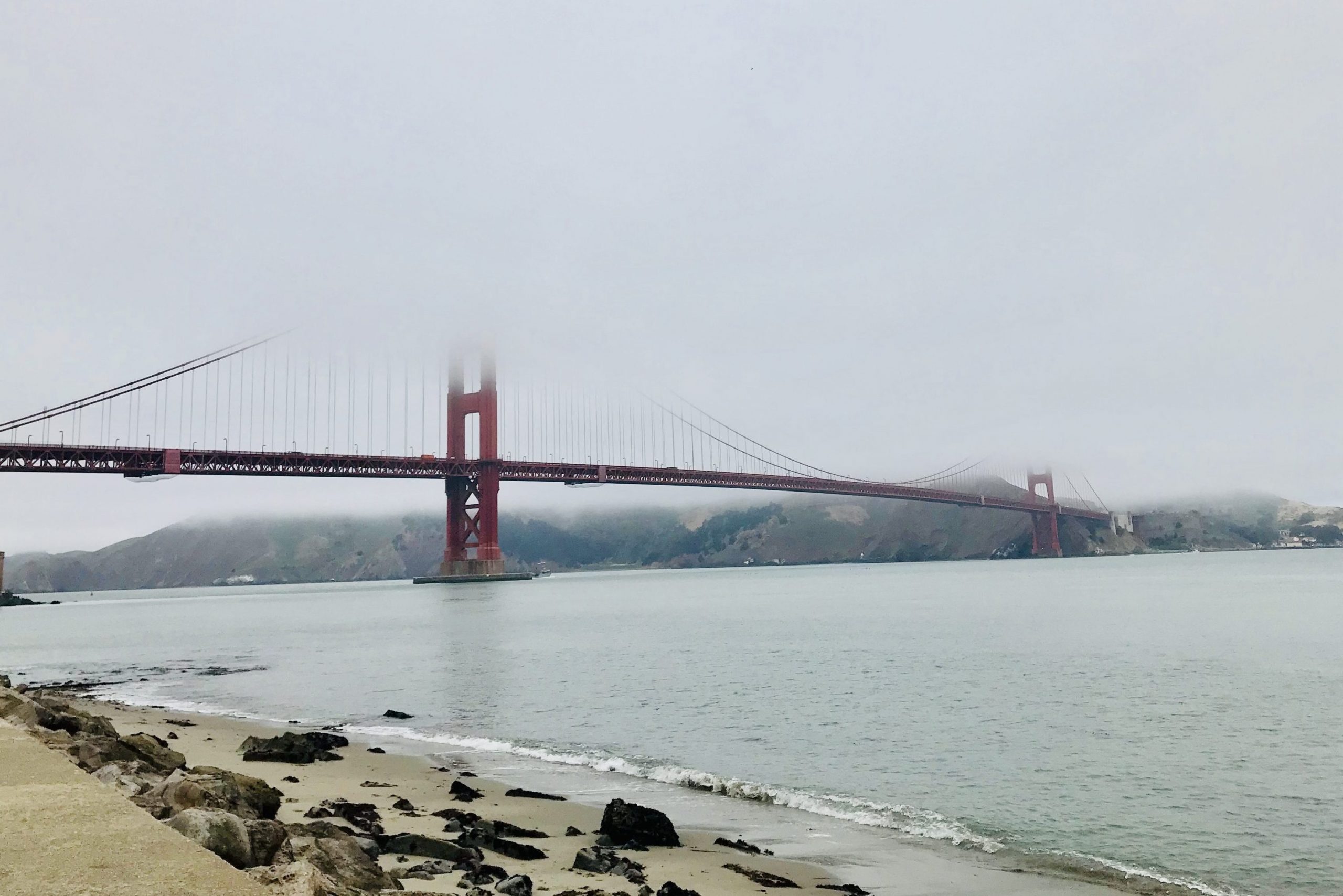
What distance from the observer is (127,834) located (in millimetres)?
4273

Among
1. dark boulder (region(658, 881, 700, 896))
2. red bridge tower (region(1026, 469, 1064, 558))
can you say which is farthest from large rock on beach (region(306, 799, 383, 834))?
red bridge tower (region(1026, 469, 1064, 558))

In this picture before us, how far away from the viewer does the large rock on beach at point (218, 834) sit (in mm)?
4617

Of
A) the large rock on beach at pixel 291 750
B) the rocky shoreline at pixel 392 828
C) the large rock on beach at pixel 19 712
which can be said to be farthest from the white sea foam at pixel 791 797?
the large rock on beach at pixel 19 712

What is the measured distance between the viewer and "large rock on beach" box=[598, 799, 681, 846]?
25.2 feet

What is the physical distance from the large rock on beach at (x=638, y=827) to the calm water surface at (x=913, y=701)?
2.12 m

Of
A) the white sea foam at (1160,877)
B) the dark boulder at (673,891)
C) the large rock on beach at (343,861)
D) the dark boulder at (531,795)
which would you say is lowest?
the dark boulder at (531,795)

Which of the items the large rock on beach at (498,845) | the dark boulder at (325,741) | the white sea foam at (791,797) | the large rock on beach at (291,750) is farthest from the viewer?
the dark boulder at (325,741)

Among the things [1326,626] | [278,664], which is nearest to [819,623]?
[1326,626]

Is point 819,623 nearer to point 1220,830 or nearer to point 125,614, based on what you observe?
point 1220,830

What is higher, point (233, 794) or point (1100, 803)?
point (233, 794)

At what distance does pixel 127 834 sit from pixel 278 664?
78.8ft

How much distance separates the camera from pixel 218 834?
15.3ft

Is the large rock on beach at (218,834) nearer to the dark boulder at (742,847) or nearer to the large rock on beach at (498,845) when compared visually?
the large rock on beach at (498,845)

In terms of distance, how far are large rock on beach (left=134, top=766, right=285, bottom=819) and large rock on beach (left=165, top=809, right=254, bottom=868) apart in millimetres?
803
